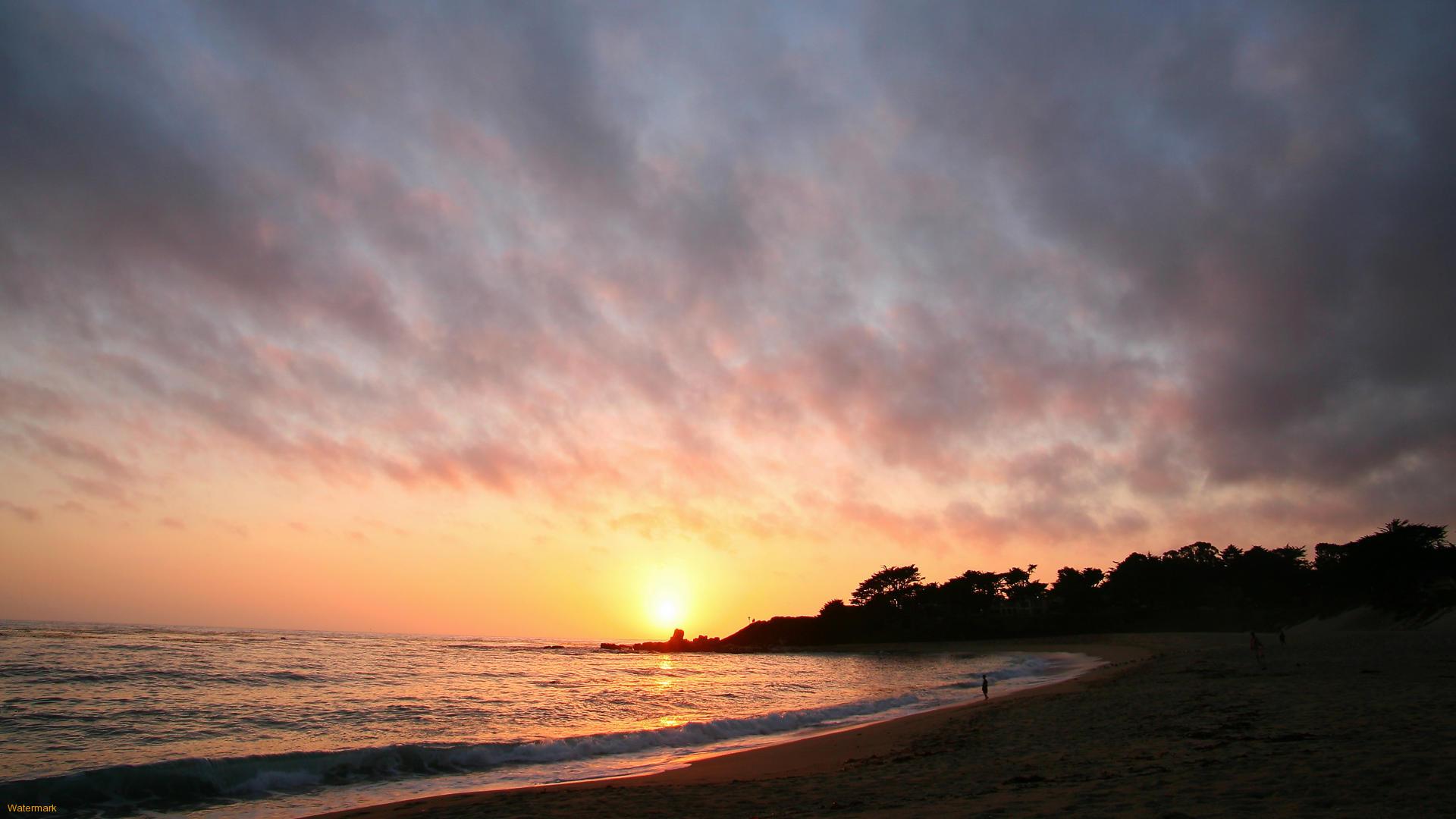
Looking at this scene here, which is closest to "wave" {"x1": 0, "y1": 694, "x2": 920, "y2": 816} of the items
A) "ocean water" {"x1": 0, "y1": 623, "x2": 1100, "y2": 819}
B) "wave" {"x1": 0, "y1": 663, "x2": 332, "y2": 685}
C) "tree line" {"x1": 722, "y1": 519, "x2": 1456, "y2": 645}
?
"ocean water" {"x1": 0, "y1": 623, "x2": 1100, "y2": 819}

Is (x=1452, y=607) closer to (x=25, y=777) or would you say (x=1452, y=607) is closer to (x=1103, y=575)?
(x=25, y=777)

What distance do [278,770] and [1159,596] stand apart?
143 m

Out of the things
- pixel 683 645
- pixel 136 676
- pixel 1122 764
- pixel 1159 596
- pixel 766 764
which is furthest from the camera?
pixel 683 645

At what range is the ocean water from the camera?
1711 centimetres

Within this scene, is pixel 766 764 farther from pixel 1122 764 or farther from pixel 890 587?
pixel 890 587

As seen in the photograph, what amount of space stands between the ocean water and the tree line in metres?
38.6

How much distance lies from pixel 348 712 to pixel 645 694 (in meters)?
17.8

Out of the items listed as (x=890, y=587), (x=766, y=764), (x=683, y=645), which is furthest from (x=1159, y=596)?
(x=766, y=764)

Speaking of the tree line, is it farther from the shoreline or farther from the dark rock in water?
the shoreline

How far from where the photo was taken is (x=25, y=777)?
16562 mm

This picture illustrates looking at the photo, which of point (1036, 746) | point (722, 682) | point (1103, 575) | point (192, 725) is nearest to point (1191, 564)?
point (1103, 575)

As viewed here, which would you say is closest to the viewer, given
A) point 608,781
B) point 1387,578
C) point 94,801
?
point 94,801

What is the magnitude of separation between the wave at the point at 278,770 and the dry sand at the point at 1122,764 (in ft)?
15.8

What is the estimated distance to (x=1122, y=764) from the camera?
12133mm
